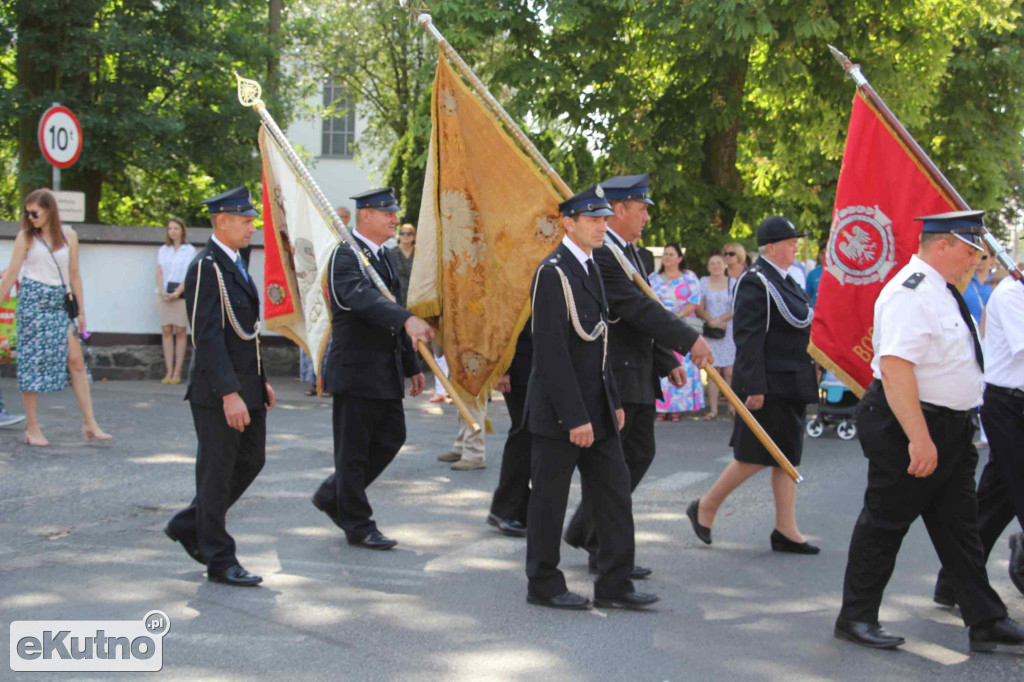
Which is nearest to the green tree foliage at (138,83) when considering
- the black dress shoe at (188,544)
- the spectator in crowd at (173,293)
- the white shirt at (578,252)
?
the spectator in crowd at (173,293)

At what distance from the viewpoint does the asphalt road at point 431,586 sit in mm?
5086

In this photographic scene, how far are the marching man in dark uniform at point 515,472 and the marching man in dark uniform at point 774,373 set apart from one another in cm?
106

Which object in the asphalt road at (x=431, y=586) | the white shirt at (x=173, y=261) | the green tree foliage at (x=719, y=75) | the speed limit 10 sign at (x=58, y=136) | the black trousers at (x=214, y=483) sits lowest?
the asphalt road at (x=431, y=586)

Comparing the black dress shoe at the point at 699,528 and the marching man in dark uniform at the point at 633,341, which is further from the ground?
the marching man in dark uniform at the point at 633,341

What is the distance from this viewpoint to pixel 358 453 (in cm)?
704

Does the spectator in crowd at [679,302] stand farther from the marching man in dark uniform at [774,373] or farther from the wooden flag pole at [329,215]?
the wooden flag pole at [329,215]

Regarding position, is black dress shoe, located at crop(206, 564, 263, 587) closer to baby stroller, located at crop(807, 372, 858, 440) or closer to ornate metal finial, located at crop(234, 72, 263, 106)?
ornate metal finial, located at crop(234, 72, 263, 106)

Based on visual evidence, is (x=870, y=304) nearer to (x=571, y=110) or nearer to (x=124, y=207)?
(x=571, y=110)

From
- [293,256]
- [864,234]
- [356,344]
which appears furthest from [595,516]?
[293,256]

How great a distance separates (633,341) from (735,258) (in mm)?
6961

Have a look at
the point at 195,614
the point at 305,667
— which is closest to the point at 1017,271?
the point at 305,667

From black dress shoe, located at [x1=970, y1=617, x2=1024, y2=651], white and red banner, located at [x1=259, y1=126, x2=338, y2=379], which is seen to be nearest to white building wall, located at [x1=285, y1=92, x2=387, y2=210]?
white and red banner, located at [x1=259, y1=126, x2=338, y2=379]

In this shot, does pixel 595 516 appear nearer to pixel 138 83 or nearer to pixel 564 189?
pixel 564 189

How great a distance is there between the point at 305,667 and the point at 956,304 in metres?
3.06
